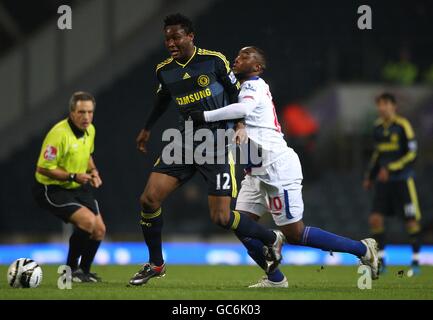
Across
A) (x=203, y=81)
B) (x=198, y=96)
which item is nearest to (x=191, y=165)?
(x=198, y=96)

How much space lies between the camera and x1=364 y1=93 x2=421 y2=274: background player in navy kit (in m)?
10.5

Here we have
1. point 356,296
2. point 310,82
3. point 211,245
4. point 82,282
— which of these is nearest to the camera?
point 356,296

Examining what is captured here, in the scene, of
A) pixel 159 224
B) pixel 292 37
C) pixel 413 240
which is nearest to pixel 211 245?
pixel 413 240

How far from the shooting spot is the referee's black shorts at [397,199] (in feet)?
34.5

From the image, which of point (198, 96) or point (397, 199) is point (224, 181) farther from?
point (397, 199)

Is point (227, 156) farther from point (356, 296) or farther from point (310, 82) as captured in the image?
point (310, 82)

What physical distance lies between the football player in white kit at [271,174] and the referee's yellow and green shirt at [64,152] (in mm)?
1663

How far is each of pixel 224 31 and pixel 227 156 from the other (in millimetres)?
10114

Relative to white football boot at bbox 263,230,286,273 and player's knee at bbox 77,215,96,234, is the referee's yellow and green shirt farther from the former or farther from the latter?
white football boot at bbox 263,230,286,273

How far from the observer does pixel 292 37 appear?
16703 mm

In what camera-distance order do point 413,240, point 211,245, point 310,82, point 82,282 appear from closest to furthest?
point 82,282 → point 413,240 → point 211,245 → point 310,82

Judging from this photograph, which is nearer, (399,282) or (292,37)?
(399,282)

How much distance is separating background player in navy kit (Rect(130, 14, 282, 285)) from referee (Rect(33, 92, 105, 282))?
104 centimetres

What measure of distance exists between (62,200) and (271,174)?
2097mm
